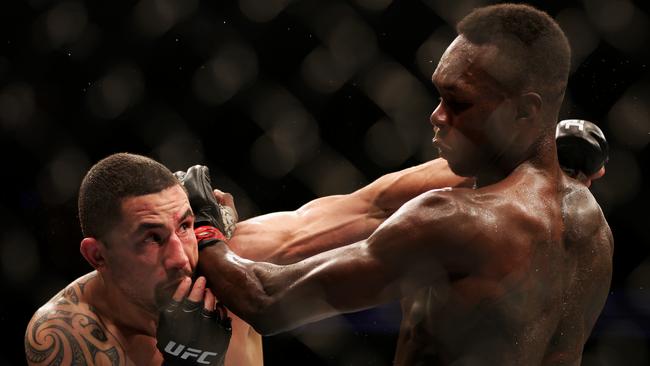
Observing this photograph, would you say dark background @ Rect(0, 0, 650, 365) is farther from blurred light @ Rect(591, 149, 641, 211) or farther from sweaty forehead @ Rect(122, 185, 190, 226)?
sweaty forehead @ Rect(122, 185, 190, 226)

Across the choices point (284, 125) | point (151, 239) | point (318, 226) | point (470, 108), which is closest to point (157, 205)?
point (151, 239)

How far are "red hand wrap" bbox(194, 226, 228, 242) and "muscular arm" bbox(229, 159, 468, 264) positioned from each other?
0.41m

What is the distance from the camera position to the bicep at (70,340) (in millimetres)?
1916

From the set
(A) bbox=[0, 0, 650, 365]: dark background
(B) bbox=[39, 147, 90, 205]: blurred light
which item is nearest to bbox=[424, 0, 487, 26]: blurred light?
(A) bbox=[0, 0, 650, 365]: dark background

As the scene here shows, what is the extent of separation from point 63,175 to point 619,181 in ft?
6.39

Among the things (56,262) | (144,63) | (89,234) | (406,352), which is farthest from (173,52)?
(406,352)

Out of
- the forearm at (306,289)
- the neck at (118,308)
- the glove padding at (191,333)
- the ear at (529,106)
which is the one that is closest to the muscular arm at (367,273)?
the forearm at (306,289)

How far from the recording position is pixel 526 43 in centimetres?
154

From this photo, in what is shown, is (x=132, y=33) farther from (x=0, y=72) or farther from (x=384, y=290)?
(x=384, y=290)

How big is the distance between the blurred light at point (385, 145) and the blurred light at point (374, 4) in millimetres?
390

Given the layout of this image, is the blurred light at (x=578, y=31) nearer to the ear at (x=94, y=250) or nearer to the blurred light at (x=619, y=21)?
the blurred light at (x=619, y=21)

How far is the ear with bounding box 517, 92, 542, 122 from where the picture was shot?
5.10 feet

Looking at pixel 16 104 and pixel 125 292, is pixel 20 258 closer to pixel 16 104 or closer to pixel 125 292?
pixel 16 104

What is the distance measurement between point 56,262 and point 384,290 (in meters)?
1.98
